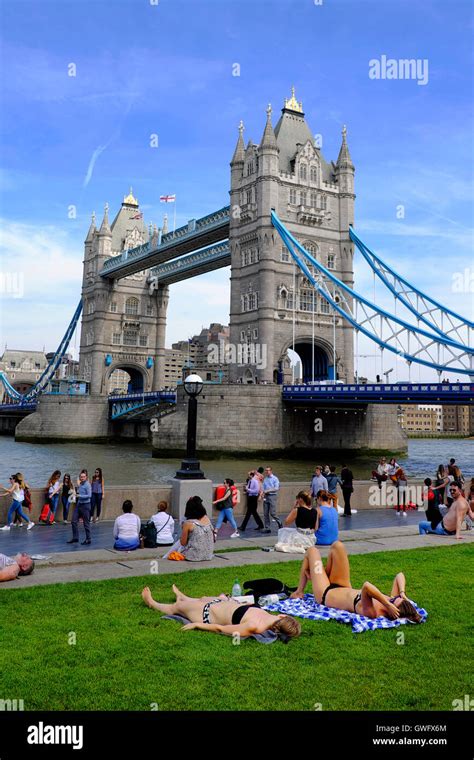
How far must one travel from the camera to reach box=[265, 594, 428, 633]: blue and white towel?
243 inches

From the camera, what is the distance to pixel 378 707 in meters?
4.51

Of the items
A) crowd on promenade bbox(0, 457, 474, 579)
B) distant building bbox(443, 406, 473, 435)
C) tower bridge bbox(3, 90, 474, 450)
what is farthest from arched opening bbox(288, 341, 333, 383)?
distant building bbox(443, 406, 473, 435)

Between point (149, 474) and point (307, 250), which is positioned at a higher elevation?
point (307, 250)

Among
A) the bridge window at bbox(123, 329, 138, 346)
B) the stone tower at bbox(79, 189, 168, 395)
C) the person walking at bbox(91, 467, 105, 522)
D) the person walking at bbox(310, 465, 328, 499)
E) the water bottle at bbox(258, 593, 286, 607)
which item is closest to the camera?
the water bottle at bbox(258, 593, 286, 607)

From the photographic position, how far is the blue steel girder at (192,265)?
62250mm

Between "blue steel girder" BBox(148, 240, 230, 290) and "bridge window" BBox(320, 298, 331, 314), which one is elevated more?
"blue steel girder" BBox(148, 240, 230, 290)

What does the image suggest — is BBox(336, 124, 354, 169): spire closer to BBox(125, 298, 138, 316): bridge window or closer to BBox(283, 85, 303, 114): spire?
BBox(283, 85, 303, 114): spire

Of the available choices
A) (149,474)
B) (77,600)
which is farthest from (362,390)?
(77,600)

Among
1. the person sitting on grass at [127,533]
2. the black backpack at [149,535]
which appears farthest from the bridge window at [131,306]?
the person sitting on grass at [127,533]

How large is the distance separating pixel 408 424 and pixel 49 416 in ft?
334

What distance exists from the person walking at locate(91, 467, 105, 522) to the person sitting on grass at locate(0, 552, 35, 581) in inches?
189
